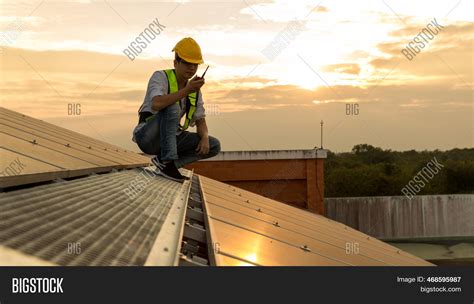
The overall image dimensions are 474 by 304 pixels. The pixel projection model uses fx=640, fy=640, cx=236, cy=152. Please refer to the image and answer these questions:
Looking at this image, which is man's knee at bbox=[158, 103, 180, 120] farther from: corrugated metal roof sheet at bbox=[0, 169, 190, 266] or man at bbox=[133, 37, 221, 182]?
corrugated metal roof sheet at bbox=[0, 169, 190, 266]

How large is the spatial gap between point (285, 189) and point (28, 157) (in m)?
17.6

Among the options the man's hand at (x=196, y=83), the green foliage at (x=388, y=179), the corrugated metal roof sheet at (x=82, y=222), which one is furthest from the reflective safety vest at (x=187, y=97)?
the green foliage at (x=388, y=179)

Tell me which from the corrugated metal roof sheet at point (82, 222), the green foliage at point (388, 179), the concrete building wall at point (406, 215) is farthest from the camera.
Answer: the green foliage at point (388, 179)

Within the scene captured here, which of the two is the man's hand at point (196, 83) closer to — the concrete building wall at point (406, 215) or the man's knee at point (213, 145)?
the man's knee at point (213, 145)

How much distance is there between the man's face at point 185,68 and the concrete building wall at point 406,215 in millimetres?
22948

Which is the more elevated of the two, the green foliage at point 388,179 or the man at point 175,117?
the green foliage at point 388,179

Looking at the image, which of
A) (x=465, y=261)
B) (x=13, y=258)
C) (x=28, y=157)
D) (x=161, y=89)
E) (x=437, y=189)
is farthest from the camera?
(x=437, y=189)

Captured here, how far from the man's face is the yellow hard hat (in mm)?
59

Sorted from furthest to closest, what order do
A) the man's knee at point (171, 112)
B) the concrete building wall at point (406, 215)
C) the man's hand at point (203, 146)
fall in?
1. the concrete building wall at point (406, 215)
2. the man's hand at point (203, 146)
3. the man's knee at point (171, 112)

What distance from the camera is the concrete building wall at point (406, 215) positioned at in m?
28.6

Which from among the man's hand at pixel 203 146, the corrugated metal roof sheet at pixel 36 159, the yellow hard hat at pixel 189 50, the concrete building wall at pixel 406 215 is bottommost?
the corrugated metal roof sheet at pixel 36 159

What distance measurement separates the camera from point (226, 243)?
11.7 ft
